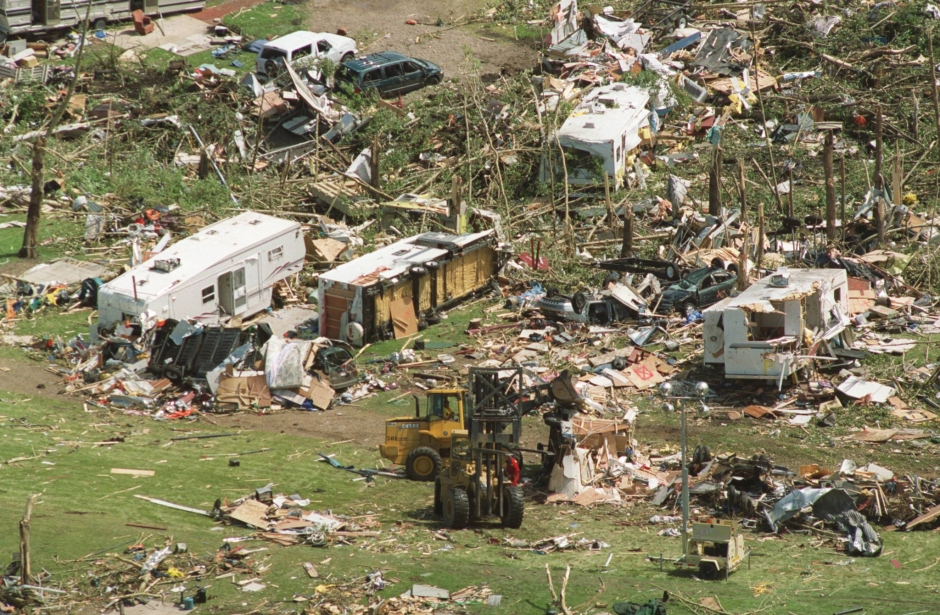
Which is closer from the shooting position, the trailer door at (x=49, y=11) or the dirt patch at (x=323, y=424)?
the dirt patch at (x=323, y=424)

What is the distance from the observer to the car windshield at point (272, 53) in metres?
40.7

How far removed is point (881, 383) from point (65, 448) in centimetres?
1521

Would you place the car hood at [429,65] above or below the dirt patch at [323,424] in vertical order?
above

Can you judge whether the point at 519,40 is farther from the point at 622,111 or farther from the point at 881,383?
the point at 881,383

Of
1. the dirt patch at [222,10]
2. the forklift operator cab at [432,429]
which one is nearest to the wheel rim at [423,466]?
the forklift operator cab at [432,429]

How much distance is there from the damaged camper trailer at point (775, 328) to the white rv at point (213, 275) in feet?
34.8

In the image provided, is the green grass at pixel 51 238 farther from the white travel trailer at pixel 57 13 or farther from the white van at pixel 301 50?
the white travel trailer at pixel 57 13

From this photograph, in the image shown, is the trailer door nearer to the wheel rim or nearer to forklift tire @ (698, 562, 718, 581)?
the wheel rim

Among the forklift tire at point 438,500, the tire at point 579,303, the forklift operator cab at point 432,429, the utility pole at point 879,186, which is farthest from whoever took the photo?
the utility pole at point 879,186

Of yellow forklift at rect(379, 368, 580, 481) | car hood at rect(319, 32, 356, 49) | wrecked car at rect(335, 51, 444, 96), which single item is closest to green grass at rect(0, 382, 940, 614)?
yellow forklift at rect(379, 368, 580, 481)

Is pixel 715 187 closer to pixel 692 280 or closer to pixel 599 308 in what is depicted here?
pixel 692 280

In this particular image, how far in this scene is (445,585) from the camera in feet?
54.4

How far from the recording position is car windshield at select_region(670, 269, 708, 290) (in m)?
28.3

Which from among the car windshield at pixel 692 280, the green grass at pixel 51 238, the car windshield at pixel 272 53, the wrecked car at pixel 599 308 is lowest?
the wrecked car at pixel 599 308
